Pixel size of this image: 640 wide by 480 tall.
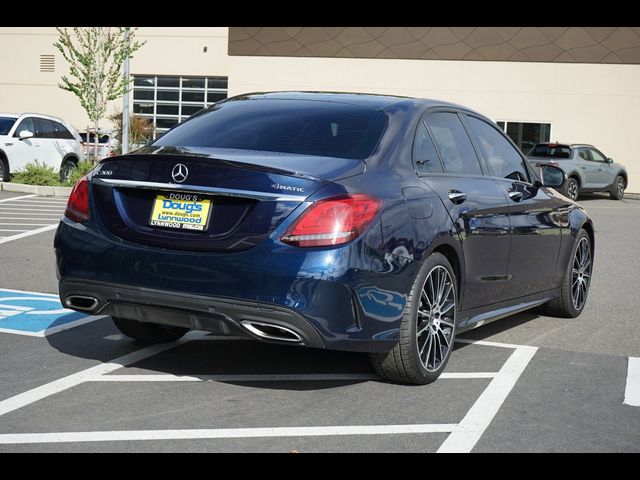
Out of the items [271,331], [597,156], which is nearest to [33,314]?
[271,331]

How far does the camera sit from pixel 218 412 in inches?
193

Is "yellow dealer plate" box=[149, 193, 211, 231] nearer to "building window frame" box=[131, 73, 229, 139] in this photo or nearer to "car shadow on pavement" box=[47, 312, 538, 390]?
"car shadow on pavement" box=[47, 312, 538, 390]

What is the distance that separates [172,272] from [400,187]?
1.29 meters

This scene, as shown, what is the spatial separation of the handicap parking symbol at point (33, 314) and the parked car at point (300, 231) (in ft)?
2.91

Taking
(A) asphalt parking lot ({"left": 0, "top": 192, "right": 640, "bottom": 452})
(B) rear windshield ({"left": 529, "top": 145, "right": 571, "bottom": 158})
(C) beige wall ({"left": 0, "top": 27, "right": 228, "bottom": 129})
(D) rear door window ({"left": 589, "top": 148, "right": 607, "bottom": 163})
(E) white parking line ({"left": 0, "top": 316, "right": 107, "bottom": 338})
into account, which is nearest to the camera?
(A) asphalt parking lot ({"left": 0, "top": 192, "right": 640, "bottom": 452})

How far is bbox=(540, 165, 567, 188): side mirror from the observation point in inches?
303

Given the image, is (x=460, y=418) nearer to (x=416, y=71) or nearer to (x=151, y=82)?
(x=416, y=71)

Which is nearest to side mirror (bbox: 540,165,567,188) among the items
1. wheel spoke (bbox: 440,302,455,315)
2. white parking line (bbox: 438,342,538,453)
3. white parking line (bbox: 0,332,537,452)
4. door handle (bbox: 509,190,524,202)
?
door handle (bbox: 509,190,524,202)

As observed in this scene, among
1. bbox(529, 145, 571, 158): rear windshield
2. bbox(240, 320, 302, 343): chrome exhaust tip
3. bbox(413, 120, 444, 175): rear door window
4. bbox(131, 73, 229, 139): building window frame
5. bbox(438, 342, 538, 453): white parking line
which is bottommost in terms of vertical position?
bbox(438, 342, 538, 453): white parking line

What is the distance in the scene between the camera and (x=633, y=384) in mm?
5855

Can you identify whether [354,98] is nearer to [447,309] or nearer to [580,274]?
[447,309]

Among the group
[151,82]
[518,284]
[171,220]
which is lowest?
[518,284]

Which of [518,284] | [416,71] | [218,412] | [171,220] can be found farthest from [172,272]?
[416,71]

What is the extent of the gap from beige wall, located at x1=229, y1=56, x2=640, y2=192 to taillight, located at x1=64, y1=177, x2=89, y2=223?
93.8 feet
